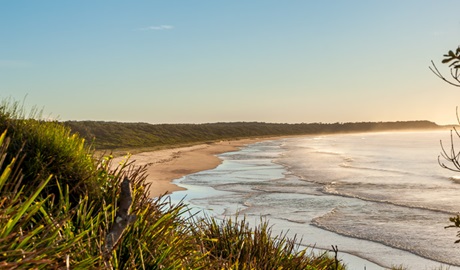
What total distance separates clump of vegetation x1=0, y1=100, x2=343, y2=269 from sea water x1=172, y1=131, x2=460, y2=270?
1821 millimetres

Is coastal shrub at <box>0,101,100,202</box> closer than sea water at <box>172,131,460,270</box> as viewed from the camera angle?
Yes

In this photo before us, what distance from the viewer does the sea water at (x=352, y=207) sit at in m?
16.2

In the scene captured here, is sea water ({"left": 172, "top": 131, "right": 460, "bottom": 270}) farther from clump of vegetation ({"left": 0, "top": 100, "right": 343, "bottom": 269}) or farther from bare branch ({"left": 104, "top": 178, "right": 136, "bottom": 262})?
bare branch ({"left": 104, "top": 178, "right": 136, "bottom": 262})

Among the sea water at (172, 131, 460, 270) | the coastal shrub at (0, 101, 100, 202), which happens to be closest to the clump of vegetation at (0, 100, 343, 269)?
the coastal shrub at (0, 101, 100, 202)

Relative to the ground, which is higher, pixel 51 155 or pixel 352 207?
pixel 51 155

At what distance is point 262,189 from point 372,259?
1639 centimetres

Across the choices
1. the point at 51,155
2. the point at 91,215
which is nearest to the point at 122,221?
the point at 91,215

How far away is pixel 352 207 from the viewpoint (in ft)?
81.7

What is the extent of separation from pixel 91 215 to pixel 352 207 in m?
20.8

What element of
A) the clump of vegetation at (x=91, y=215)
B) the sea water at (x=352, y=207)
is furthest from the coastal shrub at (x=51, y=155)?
the sea water at (x=352, y=207)

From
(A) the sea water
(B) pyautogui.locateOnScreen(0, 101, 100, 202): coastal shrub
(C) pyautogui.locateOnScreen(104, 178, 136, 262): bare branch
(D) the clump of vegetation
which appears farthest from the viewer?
(A) the sea water

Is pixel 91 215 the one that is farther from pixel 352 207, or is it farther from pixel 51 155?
pixel 352 207

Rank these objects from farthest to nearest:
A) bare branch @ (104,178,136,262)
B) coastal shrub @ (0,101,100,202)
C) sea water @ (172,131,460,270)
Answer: sea water @ (172,131,460,270) → coastal shrub @ (0,101,100,202) → bare branch @ (104,178,136,262)

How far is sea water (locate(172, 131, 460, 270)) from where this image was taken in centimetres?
1616
